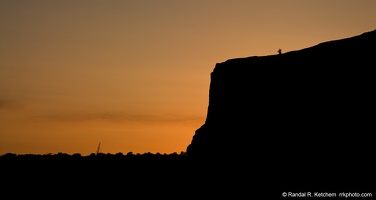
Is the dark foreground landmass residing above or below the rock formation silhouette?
below

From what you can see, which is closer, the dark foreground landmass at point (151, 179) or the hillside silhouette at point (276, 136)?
the hillside silhouette at point (276, 136)

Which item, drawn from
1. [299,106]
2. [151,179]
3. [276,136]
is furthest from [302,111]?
[151,179]

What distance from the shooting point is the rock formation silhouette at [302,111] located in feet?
30.9

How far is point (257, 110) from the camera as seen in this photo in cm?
1250

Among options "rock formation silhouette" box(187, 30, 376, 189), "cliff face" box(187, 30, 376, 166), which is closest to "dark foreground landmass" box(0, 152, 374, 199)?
"rock formation silhouette" box(187, 30, 376, 189)

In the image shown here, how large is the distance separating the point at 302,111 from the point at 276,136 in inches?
42.2

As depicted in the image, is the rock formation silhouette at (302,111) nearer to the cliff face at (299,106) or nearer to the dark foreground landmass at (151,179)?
the cliff face at (299,106)

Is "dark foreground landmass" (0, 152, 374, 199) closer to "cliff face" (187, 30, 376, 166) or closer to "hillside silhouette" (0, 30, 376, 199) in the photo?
"hillside silhouette" (0, 30, 376, 199)

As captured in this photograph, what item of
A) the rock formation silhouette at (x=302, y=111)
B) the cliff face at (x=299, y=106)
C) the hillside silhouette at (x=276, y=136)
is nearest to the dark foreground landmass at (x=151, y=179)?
the hillside silhouette at (x=276, y=136)

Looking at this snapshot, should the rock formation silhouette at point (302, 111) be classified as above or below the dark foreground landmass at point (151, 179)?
above

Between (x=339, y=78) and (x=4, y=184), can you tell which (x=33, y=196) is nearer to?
(x=4, y=184)

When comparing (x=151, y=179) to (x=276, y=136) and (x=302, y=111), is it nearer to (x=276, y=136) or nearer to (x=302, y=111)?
(x=276, y=136)

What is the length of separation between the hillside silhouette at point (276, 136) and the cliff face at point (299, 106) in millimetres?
25

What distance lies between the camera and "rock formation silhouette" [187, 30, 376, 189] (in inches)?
371
